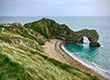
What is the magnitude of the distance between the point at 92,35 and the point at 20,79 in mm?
68541

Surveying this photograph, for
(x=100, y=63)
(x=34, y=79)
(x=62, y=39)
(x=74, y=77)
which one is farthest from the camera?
(x=62, y=39)

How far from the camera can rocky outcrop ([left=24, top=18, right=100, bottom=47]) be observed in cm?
7224

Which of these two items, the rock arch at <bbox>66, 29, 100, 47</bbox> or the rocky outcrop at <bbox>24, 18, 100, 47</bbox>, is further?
the rocky outcrop at <bbox>24, 18, 100, 47</bbox>

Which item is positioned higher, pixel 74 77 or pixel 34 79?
pixel 34 79

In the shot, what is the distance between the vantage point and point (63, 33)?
273 feet

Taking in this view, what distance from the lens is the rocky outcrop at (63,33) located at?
72238mm

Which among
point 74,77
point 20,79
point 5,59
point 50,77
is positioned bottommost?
point 74,77

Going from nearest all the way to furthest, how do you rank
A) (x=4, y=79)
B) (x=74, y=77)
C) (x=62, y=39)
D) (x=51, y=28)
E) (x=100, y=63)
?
1. (x=4, y=79)
2. (x=74, y=77)
3. (x=100, y=63)
4. (x=62, y=39)
5. (x=51, y=28)

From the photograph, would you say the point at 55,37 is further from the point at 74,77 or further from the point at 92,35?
the point at 74,77

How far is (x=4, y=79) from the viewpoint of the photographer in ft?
53.4

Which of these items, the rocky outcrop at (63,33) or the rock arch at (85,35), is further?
the rocky outcrop at (63,33)

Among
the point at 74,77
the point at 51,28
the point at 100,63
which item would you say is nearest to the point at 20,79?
the point at 74,77

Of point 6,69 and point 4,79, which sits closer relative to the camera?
point 4,79

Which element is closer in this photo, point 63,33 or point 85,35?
point 85,35
